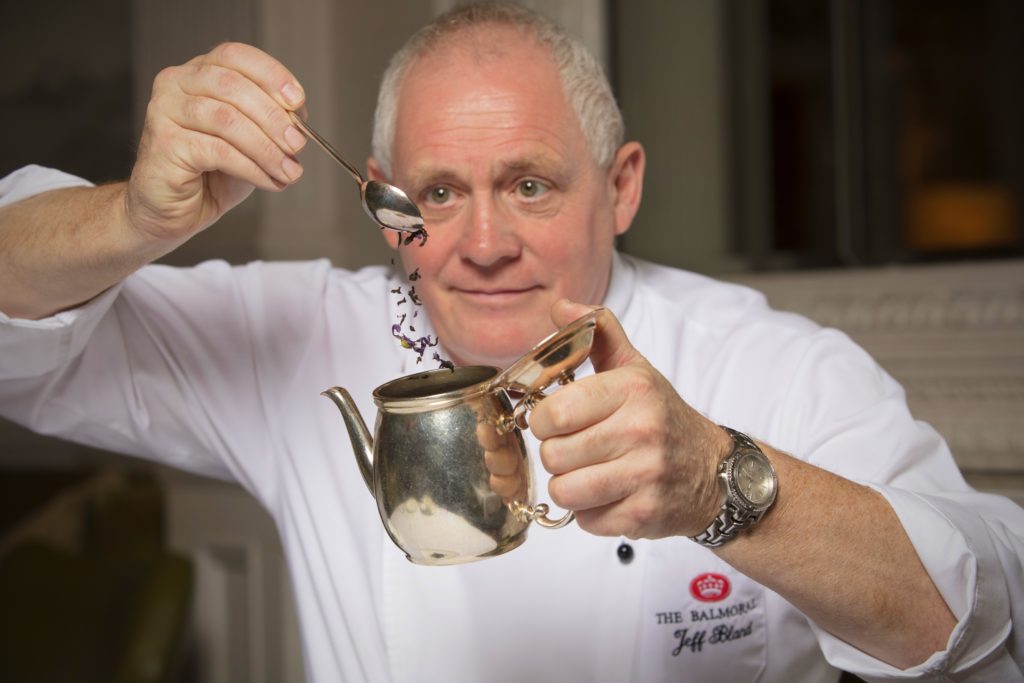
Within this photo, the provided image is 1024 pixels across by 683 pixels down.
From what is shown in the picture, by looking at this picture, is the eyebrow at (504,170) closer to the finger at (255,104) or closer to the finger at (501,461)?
the finger at (255,104)

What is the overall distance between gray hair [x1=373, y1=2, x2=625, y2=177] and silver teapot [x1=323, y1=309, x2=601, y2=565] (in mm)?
776

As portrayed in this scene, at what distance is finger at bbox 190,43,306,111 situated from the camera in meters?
1.25

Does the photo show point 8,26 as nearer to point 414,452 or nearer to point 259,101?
point 259,101

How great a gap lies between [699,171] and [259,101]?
217 cm

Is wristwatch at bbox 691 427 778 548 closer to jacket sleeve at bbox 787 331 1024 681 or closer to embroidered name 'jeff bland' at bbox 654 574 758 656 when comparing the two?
jacket sleeve at bbox 787 331 1024 681

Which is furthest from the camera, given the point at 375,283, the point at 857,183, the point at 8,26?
the point at 8,26

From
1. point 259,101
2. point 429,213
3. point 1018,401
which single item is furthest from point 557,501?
point 1018,401

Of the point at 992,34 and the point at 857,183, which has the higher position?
the point at 992,34

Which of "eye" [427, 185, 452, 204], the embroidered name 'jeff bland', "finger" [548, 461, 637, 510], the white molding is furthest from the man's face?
the white molding

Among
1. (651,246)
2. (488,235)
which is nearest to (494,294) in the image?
(488,235)

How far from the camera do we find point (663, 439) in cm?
107

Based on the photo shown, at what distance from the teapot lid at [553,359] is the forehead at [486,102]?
654mm

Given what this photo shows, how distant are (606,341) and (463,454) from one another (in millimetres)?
214

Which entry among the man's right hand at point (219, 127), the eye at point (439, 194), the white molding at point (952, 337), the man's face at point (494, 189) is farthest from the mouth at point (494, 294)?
the white molding at point (952, 337)
